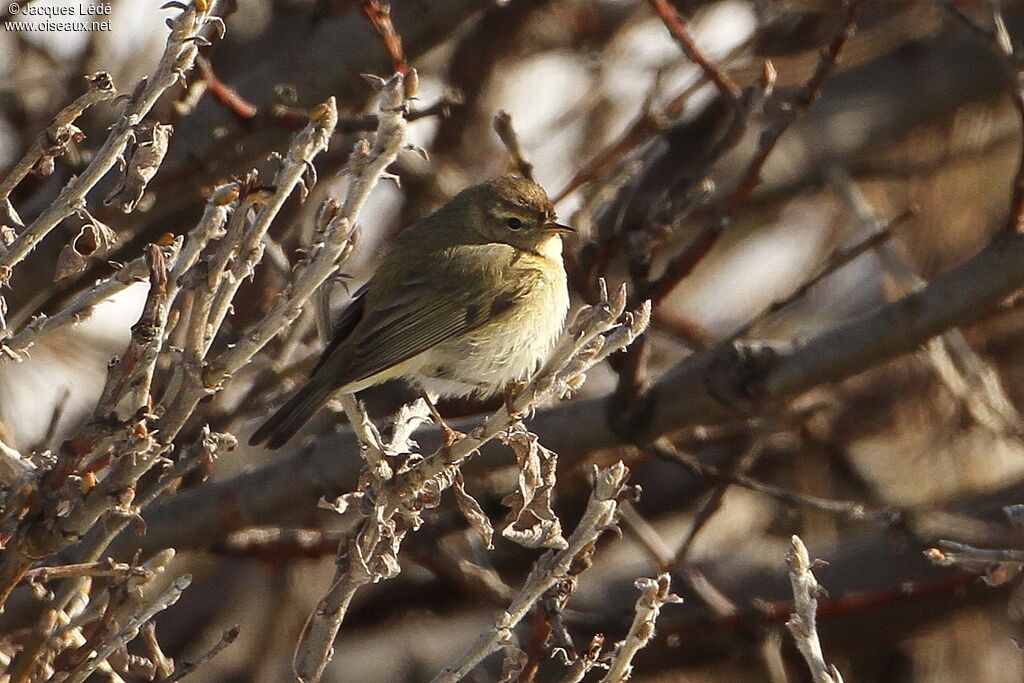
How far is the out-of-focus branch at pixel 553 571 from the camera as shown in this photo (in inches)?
104

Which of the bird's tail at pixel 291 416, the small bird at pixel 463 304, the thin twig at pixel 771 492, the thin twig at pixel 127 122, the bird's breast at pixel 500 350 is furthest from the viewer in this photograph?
the bird's breast at pixel 500 350

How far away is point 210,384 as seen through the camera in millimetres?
2482

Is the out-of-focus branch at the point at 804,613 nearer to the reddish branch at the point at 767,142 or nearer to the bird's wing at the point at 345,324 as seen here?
the reddish branch at the point at 767,142

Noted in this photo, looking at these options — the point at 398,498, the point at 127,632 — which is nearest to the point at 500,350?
the point at 398,498

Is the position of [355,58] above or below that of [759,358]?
above

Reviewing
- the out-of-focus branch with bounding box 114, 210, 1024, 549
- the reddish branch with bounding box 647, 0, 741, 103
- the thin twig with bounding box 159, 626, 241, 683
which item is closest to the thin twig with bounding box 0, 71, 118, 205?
the thin twig with bounding box 159, 626, 241, 683

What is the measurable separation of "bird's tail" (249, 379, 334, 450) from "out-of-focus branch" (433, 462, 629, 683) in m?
1.61

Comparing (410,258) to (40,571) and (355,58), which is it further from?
(40,571)

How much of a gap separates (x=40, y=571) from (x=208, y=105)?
268 centimetres

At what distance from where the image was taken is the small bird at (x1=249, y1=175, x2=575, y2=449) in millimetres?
4574

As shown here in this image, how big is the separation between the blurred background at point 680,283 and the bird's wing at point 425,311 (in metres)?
0.40

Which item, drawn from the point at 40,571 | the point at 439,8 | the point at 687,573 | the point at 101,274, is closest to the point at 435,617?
the point at 687,573

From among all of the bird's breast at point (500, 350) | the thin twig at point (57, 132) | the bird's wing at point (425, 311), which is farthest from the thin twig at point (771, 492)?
the thin twig at point (57, 132)

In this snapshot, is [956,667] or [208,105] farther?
[956,667]
